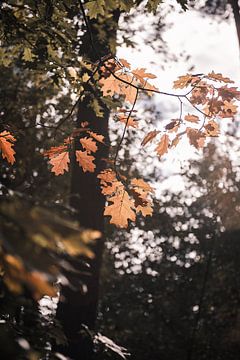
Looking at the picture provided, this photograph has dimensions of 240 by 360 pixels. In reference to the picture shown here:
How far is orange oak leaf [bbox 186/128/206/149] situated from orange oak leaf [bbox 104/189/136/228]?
0.59m

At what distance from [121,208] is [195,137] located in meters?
0.70

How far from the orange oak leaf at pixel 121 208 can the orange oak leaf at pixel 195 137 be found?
1.92ft

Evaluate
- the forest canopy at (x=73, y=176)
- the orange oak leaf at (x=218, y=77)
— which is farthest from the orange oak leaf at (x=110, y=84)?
the orange oak leaf at (x=218, y=77)

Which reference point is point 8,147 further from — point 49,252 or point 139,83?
point 49,252

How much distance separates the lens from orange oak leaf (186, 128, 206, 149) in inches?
106

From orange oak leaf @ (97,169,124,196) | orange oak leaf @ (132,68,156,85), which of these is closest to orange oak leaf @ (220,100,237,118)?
orange oak leaf @ (132,68,156,85)

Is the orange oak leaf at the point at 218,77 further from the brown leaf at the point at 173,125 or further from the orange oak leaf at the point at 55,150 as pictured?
the orange oak leaf at the point at 55,150

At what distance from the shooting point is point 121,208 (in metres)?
2.46

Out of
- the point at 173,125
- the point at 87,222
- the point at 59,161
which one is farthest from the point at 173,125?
the point at 87,222

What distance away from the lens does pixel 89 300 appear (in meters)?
5.43

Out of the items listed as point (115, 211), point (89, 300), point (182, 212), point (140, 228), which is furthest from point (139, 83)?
point (182, 212)

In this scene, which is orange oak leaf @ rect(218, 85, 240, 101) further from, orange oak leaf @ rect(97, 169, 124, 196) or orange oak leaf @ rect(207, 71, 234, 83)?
orange oak leaf @ rect(97, 169, 124, 196)

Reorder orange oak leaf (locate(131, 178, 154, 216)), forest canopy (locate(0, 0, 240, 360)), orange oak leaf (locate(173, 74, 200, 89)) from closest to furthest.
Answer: forest canopy (locate(0, 0, 240, 360)) < orange oak leaf (locate(131, 178, 154, 216)) < orange oak leaf (locate(173, 74, 200, 89))

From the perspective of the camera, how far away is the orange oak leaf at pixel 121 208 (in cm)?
244
